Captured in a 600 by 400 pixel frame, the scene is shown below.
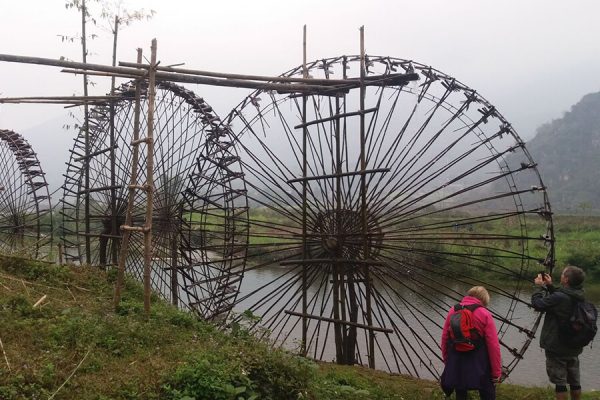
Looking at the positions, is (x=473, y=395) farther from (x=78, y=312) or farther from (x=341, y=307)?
(x=78, y=312)

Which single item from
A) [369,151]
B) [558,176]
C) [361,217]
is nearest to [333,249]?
[361,217]

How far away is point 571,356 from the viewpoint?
6105 mm

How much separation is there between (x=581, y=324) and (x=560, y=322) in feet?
0.69

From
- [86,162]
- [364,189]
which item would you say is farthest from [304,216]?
[86,162]

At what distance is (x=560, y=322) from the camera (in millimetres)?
5984

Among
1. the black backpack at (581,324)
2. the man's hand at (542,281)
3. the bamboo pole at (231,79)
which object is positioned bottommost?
the black backpack at (581,324)

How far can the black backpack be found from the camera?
5.85m

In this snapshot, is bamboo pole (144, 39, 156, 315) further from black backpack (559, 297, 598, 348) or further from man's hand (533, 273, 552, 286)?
black backpack (559, 297, 598, 348)

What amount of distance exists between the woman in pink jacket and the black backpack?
110 cm

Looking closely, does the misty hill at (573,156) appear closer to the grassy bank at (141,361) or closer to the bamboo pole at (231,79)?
the bamboo pole at (231,79)

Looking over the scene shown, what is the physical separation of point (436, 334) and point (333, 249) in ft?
22.8

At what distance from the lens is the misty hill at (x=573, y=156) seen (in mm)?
54844

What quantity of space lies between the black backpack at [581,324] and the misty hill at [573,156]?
158 feet

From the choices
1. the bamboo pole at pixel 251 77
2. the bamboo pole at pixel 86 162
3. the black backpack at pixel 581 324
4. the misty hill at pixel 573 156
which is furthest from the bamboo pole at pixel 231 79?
the misty hill at pixel 573 156
